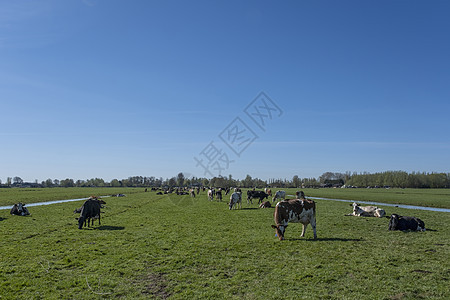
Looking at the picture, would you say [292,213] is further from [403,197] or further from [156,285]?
[403,197]

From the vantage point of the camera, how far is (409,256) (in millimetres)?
10484

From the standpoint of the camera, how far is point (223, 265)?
9.56 meters

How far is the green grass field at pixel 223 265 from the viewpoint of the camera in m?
7.39

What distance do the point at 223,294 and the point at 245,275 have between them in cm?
153

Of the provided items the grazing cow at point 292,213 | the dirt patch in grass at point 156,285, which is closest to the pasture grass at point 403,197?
the grazing cow at point 292,213

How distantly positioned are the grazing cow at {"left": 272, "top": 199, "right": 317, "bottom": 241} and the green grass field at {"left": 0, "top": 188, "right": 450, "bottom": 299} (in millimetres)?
760

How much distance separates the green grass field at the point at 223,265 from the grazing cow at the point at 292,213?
0.76 metres

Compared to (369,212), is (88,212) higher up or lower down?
higher up

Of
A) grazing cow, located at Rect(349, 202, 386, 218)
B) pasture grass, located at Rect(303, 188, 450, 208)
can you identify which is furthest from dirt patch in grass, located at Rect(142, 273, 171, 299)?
pasture grass, located at Rect(303, 188, 450, 208)

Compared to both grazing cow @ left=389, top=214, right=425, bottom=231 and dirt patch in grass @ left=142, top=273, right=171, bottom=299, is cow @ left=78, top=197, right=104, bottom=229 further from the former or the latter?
grazing cow @ left=389, top=214, right=425, bottom=231

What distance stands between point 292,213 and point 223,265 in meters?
5.72

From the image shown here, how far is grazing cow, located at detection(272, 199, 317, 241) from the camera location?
13.8 m

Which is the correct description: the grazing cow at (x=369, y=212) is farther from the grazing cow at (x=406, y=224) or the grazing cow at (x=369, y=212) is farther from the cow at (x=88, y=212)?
the cow at (x=88, y=212)

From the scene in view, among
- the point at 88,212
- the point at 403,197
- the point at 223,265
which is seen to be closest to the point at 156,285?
the point at 223,265
